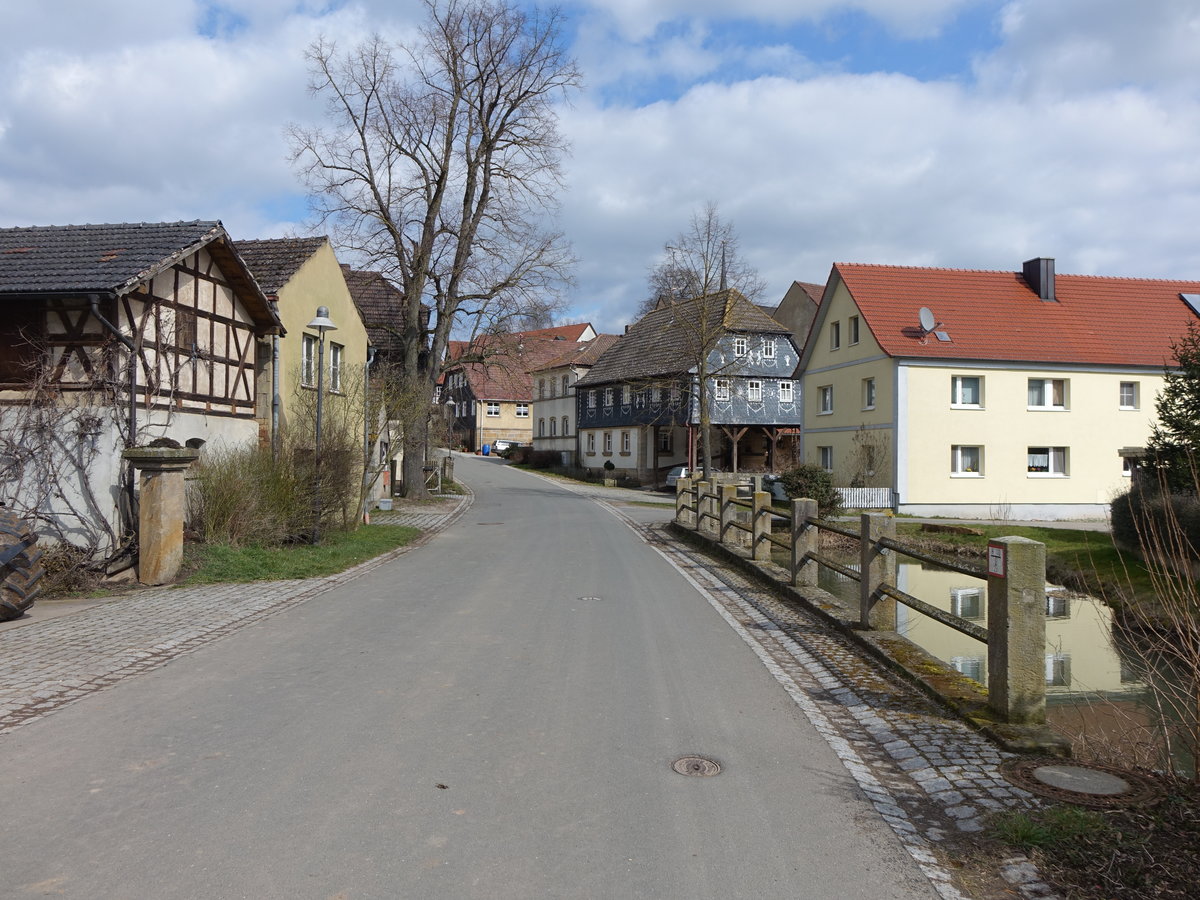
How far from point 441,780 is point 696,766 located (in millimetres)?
1449

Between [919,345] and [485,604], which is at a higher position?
[919,345]

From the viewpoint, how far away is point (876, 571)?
8953 millimetres

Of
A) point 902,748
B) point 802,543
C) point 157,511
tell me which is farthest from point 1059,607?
point 157,511

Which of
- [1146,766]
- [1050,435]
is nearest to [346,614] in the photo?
[1146,766]

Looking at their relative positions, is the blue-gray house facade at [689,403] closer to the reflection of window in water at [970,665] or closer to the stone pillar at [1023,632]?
the reflection of window in water at [970,665]

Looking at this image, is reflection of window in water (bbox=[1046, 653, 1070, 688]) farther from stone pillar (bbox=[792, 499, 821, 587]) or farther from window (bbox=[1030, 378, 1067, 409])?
window (bbox=[1030, 378, 1067, 409])

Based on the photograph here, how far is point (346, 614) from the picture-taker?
34.6ft

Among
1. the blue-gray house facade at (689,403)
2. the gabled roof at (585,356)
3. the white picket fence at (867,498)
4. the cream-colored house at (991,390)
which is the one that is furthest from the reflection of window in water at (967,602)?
the gabled roof at (585,356)

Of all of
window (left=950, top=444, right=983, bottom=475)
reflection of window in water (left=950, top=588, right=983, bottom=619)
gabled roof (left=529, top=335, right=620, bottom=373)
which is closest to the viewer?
reflection of window in water (left=950, top=588, right=983, bottom=619)

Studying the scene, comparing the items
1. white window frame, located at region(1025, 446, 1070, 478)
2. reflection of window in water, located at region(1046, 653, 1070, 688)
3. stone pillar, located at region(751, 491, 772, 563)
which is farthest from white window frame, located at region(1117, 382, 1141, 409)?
reflection of window in water, located at region(1046, 653, 1070, 688)

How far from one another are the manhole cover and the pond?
7.36 feet

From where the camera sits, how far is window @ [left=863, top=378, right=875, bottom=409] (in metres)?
32.8

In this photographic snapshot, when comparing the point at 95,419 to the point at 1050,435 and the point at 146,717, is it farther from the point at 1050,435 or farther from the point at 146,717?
the point at 1050,435

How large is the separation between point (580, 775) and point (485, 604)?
6163mm
